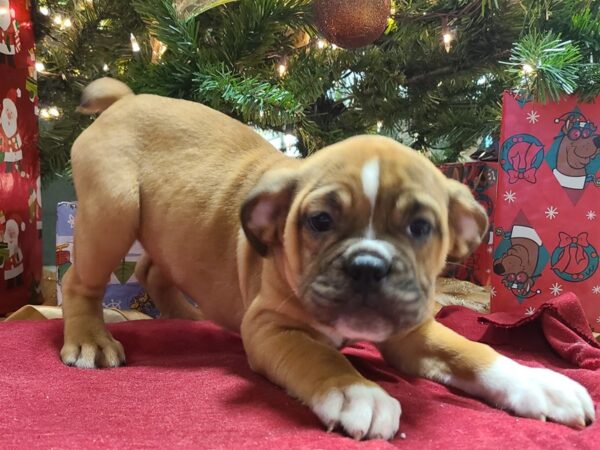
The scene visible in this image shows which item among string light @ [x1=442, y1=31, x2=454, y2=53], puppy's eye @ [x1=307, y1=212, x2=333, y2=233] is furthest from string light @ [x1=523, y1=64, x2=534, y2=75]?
puppy's eye @ [x1=307, y1=212, x2=333, y2=233]

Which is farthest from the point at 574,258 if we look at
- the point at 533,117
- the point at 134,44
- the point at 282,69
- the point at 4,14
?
the point at 4,14

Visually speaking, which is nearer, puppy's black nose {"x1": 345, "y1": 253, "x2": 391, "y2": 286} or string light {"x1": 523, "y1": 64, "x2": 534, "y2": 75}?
puppy's black nose {"x1": 345, "y1": 253, "x2": 391, "y2": 286}

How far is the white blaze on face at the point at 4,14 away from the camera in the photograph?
220 centimetres

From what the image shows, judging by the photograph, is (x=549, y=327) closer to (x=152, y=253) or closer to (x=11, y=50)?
(x=152, y=253)

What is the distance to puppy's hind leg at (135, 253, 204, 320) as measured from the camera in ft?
7.15

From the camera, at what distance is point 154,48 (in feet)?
7.55

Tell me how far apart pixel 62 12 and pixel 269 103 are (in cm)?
126

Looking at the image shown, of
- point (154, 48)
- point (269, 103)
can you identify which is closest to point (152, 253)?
point (269, 103)

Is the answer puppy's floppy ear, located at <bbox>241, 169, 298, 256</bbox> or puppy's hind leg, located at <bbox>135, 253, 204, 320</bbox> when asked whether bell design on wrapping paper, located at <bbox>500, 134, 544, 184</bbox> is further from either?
puppy's hind leg, located at <bbox>135, 253, 204, 320</bbox>

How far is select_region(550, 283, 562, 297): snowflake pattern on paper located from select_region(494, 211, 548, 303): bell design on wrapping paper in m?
0.04

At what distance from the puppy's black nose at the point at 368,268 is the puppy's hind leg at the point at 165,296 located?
1154mm

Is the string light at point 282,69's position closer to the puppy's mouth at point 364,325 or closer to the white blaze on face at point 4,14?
the white blaze on face at point 4,14

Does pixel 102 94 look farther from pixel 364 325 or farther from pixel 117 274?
pixel 364 325

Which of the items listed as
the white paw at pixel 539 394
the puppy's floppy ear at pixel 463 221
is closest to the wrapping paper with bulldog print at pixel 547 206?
the puppy's floppy ear at pixel 463 221
